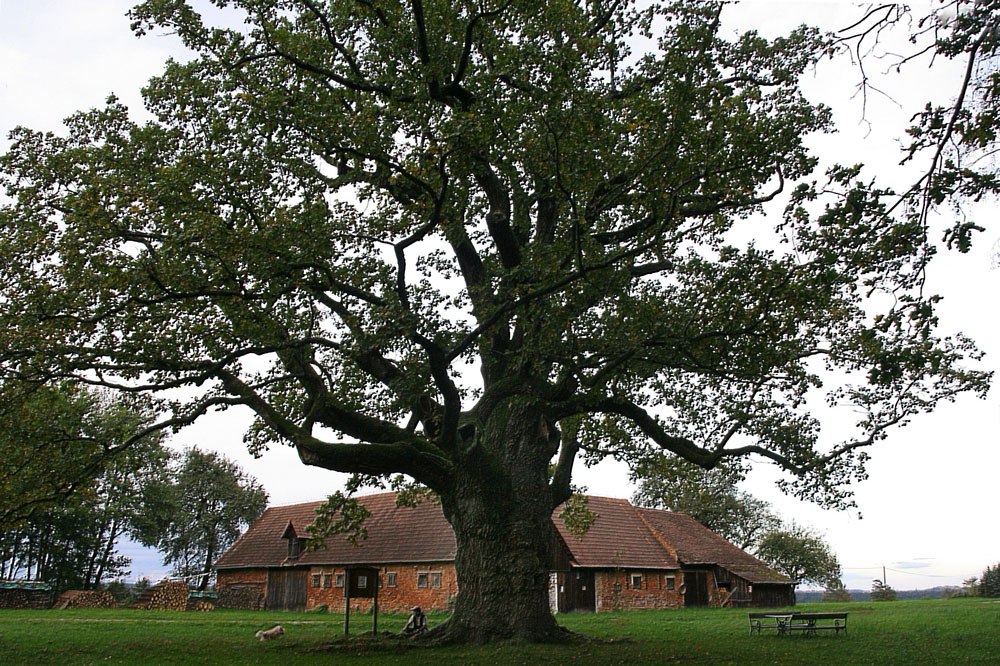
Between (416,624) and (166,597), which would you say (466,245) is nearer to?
(416,624)

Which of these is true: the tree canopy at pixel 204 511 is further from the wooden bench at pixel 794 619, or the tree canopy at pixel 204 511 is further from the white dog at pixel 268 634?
the wooden bench at pixel 794 619

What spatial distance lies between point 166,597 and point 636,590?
2579 cm

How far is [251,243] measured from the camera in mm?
11766

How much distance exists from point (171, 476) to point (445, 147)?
5319 cm

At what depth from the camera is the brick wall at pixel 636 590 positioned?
3669cm

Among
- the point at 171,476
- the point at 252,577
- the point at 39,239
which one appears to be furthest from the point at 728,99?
the point at 171,476

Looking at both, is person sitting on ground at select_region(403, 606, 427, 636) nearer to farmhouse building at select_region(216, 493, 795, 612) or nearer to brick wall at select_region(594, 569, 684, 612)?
farmhouse building at select_region(216, 493, 795, 612)

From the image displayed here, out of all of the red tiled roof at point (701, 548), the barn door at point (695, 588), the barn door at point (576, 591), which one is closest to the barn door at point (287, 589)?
the barn door at point (576, 591)

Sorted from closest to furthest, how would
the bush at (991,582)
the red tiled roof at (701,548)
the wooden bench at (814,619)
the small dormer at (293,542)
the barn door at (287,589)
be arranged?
the wooden bench at (814,619) < the barn door at (287,589) < the small dormer at (293,542) < the red tiled roof at (701,548) < the bush at (991,582)

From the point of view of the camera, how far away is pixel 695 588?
40.8 m

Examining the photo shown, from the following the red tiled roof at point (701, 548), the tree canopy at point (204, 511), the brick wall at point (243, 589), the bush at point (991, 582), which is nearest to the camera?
the red tiled roof at point (701, 548)

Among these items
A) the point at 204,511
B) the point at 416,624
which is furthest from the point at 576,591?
the point at 204,511

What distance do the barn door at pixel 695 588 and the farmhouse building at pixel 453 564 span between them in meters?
0.05

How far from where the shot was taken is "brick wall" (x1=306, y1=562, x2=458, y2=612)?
1339 inches
